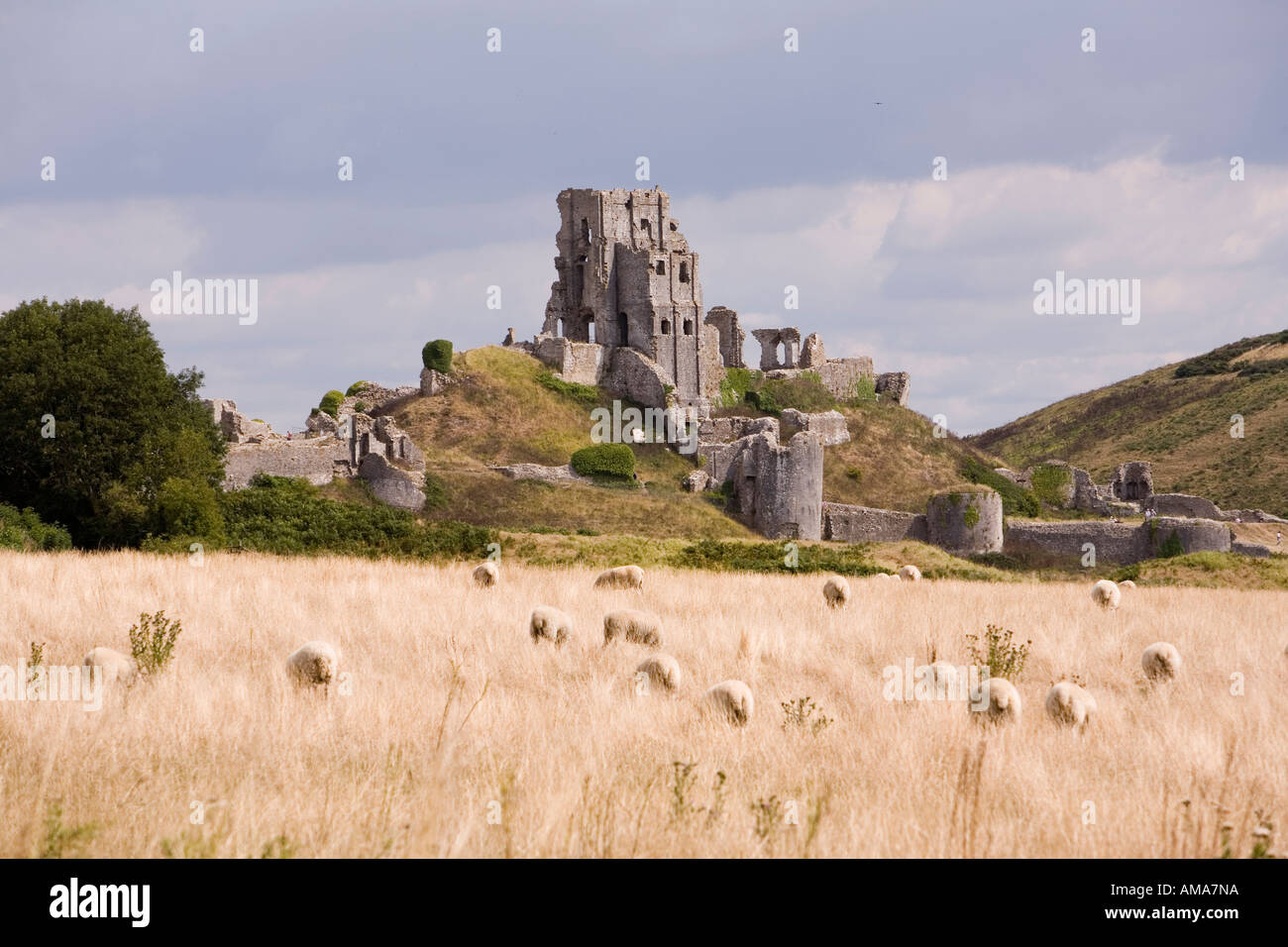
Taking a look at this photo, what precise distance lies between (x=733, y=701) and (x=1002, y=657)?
155 inches

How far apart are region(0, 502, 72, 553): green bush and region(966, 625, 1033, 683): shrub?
19.5 metres

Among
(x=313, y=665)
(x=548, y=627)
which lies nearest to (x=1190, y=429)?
(x=548, y=627)

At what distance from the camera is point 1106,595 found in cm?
1933

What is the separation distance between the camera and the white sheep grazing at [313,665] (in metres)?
10.6

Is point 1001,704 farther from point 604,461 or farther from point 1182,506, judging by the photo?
point 1182,506

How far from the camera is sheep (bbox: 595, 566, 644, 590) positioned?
62.6 feet

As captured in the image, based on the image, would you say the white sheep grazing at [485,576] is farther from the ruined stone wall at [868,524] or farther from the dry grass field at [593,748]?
the ruined stone wall at [868,524]

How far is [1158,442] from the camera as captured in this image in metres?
90.8

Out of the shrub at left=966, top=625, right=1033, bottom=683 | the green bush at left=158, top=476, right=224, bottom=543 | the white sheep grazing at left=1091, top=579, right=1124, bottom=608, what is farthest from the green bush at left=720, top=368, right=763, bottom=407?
the shrub at left=966, top=625, right=1033, bottom=683

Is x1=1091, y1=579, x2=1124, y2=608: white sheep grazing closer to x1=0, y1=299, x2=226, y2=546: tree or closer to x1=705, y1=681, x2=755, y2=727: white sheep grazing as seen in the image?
x1=705, y1=681, x2=755, y2=727: white sheep grazing
